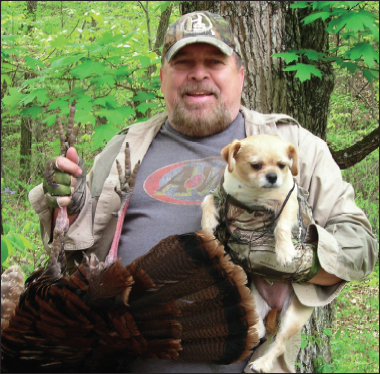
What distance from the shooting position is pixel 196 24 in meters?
2.91

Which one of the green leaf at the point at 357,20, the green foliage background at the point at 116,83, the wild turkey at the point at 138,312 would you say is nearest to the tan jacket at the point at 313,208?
the green foliage background at the point at 116,83

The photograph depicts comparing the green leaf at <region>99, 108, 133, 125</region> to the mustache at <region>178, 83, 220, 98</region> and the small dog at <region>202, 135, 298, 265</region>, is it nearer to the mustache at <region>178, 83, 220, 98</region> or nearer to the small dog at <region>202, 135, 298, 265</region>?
the mustache at <region>178, 83, 220, 98</region>

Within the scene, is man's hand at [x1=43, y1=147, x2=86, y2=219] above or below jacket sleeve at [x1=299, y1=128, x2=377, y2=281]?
above

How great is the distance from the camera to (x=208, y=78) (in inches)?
114

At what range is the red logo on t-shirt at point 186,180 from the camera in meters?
2.73

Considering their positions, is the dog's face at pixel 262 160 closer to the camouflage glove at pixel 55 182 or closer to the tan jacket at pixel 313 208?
the tan jacket at pixel 313 208

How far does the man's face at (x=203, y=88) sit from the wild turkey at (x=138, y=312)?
1.33m

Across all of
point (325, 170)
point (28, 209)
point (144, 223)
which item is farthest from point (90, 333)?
point (28, 209)

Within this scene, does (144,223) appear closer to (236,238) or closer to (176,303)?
(236,238)

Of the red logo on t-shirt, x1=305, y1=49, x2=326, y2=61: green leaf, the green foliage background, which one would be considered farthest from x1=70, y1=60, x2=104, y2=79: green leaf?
x1=305, y1=49, x2=326, y2=61: green leaf

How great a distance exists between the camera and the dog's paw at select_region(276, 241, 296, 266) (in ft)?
7.41

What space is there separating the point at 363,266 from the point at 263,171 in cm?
94

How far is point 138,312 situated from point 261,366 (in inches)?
36.1

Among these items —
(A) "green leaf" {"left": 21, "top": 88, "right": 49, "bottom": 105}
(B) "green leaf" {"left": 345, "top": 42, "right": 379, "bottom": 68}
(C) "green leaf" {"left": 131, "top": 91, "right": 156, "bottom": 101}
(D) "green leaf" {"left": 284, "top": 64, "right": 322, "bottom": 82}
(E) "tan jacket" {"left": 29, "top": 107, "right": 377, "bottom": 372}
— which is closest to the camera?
(E) "tan jacket" {"left": 29, "top": 107, "right": 377, "bottom": 372}
